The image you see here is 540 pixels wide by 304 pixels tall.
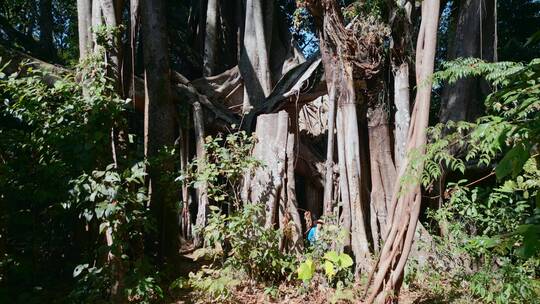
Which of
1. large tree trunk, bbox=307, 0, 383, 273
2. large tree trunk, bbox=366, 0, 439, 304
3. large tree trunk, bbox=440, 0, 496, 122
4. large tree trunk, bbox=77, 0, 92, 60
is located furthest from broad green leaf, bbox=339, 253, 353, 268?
large tree trunk, bbox=77, 0, 92, 60

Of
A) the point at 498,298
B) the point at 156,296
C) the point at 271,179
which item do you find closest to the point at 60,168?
the point at 156,296

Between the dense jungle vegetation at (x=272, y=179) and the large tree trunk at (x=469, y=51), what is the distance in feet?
0.10

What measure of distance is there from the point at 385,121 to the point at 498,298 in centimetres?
260

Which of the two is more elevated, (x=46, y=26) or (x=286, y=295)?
(x=46, y=26)

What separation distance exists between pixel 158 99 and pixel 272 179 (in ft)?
6.17

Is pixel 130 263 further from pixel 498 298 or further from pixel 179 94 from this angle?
pixel 179 94

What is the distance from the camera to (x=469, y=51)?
6172 millimetres

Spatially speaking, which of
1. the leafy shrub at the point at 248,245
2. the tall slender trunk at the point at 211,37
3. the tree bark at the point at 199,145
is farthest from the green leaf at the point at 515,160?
the tall slender trunk at the point at 211,37

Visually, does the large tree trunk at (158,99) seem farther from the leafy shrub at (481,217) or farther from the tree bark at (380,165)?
the leafy shrub at (481,217)

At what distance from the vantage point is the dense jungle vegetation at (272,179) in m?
3.62

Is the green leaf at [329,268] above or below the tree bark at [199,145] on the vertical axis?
below

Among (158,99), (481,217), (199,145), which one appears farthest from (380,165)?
(158,99)

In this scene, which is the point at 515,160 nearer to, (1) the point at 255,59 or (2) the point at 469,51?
(2) the point at 469,51

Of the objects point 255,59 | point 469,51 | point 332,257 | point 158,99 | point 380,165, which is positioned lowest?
point 332,257
